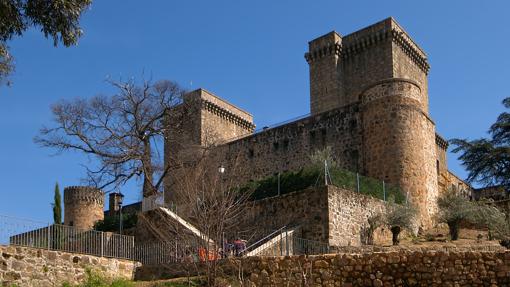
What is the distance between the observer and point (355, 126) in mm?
33188

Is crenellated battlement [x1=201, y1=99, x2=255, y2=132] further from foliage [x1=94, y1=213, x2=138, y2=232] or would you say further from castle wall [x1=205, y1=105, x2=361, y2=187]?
foliage [x1=94, y1=213, x2=138, y2=232]

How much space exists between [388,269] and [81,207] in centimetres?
3085

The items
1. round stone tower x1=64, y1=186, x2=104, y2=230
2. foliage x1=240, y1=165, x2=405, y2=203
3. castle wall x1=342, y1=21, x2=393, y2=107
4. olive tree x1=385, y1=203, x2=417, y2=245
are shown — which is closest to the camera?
foliage x1=240, y1=165, x2=405, y2=203

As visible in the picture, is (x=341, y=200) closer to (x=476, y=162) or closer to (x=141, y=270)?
(x=141, y=270)

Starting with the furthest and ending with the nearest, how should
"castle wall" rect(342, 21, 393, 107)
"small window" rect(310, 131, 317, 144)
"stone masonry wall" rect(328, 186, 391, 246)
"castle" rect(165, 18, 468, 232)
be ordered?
"castle wall" rect(342, 21, 393, 107) < "small window" rect(310, 131, 317, 144) < "castle" rect(165, 18, 468, 232) < "stone masonry wall" rect(328, 186, 391, 246)

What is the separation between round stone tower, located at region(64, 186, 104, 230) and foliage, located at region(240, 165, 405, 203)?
18.0 meters

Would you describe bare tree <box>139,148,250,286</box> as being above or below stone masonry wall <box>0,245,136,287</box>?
above

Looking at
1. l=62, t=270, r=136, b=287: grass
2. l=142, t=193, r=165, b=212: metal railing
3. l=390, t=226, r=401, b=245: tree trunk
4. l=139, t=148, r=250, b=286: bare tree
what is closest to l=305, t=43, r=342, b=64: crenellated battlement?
l=139, t=148, r=250, b=286: bare tree

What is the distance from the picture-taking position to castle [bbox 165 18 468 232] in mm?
30469

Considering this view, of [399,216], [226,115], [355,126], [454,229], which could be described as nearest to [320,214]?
[399,216]

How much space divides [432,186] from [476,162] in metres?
9.03

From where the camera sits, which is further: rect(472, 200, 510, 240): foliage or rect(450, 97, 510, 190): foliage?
rect(450, 97, 510, 190): foliage

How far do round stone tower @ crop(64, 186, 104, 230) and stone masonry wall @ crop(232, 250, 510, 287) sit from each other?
89.5ft

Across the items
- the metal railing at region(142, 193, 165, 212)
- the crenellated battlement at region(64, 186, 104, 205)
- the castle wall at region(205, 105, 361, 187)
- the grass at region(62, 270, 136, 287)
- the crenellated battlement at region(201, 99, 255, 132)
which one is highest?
the crenellated battlement at region(201, 99, 255, 132)
